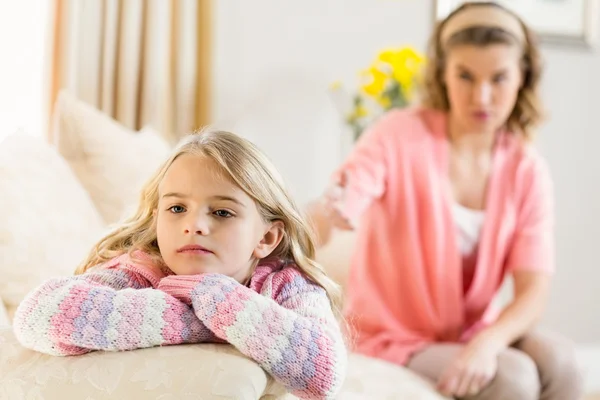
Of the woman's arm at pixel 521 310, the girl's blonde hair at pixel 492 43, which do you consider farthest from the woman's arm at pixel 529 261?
the girl's blonde hair at pixel 492 43

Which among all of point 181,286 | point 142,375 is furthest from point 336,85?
point 142,375

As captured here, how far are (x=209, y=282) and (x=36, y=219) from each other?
579mm

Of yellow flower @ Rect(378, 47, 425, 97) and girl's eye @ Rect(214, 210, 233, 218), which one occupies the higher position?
girl's eye @ Rect(214, 210, 233, 218)

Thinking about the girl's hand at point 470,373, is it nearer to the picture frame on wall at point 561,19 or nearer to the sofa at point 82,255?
the sofa at point 82,255

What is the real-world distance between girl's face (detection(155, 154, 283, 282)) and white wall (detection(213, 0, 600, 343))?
5.88 feet

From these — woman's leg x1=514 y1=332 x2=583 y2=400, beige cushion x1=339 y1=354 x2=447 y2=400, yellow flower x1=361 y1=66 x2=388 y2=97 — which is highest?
yellow flower x1=361 y1=66 x2=388 y2=97

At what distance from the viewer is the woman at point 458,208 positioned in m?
1.98

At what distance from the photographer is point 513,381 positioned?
1773mm

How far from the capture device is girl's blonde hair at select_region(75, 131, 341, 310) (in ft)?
3.76

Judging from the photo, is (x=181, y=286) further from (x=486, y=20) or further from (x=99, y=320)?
(x=486, y=20)

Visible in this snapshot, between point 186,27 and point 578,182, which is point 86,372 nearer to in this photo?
point 186,27

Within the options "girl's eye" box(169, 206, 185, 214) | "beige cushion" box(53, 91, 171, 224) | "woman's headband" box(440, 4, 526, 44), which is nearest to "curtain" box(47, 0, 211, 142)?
"beige cushion" box(53, 91, 171, 224)

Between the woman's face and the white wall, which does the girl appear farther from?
the white wall

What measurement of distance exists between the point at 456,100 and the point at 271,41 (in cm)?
112
